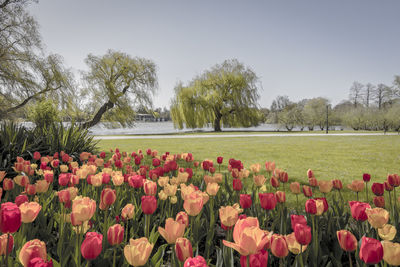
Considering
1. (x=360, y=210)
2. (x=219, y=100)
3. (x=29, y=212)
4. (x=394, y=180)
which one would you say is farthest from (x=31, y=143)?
(x=219, y=100)

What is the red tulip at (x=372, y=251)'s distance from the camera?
814 millimetres

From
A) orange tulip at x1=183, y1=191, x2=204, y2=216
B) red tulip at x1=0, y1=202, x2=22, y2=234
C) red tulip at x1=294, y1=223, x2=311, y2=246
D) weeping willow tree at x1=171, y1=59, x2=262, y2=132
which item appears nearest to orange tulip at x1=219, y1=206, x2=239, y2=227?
orange tulip at x1=183, y1=191, x2=204, y2=216

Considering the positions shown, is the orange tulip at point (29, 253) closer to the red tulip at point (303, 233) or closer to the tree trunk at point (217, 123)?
the red tulip at point (303, 233)

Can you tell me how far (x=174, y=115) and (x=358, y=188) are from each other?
2440 centimetres

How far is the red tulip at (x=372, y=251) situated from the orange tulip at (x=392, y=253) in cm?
4

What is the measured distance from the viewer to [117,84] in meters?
17.8

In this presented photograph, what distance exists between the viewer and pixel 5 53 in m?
9.32

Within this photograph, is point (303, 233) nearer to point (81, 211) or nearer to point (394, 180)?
point (81, 211)

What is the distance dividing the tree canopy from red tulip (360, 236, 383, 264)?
17338 mm

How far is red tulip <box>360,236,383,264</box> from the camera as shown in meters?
0.81

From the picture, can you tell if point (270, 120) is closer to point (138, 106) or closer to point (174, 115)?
point (174, 115)

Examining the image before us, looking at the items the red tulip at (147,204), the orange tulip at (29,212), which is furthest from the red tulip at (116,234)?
the orange tulip at (29,212)

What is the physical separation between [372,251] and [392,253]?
0.24 feet

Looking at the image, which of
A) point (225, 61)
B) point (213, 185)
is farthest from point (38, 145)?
point (225, 61)
